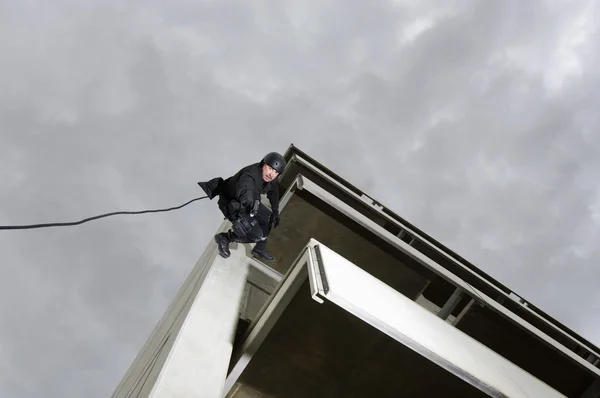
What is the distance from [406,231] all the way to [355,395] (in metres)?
3.17

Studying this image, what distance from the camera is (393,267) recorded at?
595 centimetres

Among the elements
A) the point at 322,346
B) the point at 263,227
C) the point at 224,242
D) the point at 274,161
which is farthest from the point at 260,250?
the point at 322,346

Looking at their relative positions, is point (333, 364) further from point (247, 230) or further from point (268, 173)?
point (268, 173)

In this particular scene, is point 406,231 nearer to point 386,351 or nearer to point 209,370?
point 386,351

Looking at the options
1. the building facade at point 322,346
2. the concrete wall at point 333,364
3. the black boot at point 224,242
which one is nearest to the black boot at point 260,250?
the building facade at point 322,346

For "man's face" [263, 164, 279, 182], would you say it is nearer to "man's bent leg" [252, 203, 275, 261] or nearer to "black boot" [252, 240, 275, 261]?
"man's bent leg" [252, 203, 275, 261]

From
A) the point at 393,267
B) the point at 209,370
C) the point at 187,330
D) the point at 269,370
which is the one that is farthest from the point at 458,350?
the point at 393,267

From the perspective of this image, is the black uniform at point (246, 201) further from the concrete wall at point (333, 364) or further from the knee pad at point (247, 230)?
the concrete wall at point (333, 364)

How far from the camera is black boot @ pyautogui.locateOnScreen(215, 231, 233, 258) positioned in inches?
171

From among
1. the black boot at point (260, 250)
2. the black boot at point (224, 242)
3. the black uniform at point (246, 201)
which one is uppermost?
the black uniform at point (246, 201)

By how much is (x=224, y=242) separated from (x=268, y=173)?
3.05ft

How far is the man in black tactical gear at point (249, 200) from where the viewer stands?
13.2ft

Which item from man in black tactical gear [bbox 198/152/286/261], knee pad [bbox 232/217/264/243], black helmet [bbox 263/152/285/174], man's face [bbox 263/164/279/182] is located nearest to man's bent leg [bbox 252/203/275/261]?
man in black tactical gear [bbox 198/152/286/261]

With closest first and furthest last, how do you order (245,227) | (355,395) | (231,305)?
(355,395)
(231,305)
(245,227)
